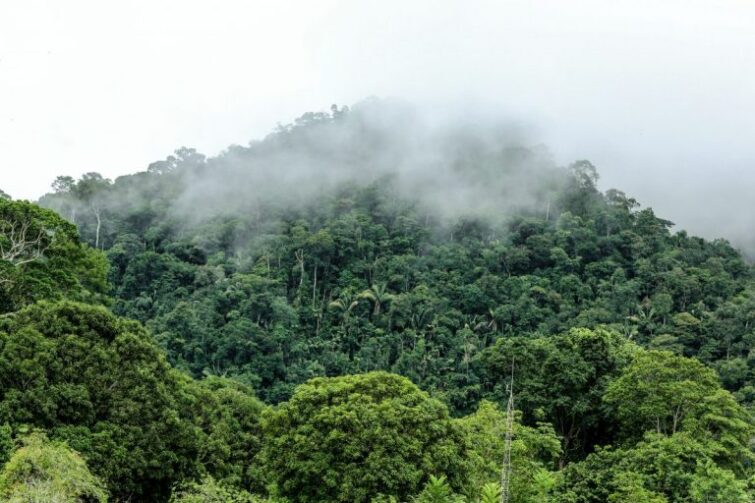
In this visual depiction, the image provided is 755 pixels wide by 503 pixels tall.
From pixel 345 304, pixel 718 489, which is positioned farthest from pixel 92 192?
pixel 718 489

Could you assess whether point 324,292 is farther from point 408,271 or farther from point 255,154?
point 255,154

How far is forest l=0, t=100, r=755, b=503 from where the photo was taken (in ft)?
63.0

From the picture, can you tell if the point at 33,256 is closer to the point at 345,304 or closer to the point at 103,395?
the point at 103,395

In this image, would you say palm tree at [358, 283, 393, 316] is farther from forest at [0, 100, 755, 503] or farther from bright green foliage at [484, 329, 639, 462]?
bright green foliage at [484, 329, 639, 462]

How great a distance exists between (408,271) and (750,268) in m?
27.5

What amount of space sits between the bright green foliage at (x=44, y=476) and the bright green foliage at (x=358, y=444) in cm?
625

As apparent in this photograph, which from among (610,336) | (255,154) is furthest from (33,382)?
(255,154)

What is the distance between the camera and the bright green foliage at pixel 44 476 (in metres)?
12.8

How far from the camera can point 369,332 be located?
4894 cm

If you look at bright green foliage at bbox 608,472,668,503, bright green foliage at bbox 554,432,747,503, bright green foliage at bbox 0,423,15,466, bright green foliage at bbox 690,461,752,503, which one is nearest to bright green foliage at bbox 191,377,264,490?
bright green foliage at bbox 0,423,15,466

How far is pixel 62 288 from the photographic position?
26125 mm

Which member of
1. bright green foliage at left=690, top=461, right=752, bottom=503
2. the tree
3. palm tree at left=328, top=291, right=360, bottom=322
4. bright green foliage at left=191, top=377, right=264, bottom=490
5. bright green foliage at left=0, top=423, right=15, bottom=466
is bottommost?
bright green foliage at left=191, top=377, right=264, bottom=490

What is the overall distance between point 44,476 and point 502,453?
43.7 feet

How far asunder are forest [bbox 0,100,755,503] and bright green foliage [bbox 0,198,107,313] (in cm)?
9
